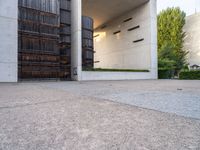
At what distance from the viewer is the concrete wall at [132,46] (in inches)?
749

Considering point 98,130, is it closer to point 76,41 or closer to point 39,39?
point 39,39

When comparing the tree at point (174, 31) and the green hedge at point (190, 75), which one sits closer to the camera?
the green hedge at point (190, 75)

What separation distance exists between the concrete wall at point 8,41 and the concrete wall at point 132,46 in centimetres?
571

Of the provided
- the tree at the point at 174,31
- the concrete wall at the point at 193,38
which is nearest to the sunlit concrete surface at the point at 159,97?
the tree at the point at 174,31

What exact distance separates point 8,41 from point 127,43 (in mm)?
14033

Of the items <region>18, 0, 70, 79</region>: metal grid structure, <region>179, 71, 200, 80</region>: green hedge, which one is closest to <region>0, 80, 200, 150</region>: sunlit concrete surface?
<region>18, 0, 70, 79</region>: metal grid structure

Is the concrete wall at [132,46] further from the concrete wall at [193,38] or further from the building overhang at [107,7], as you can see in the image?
the concrete wall at [193,38]

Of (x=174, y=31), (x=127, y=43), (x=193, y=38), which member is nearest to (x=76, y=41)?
(x=127, y=43)

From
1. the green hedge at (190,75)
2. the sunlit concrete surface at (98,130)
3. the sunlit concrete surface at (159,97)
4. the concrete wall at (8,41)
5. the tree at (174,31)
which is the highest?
the tree at (174,31)

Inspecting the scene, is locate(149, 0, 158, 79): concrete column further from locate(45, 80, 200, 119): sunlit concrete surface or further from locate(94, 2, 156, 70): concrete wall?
locate(45, 80, 200, 119): sunlit concrete surface

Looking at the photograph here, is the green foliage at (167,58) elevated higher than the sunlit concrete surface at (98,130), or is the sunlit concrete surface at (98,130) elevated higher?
the green foliage at (167,58)

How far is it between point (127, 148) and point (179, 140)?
594 mm

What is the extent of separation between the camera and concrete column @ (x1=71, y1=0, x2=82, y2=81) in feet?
51.0

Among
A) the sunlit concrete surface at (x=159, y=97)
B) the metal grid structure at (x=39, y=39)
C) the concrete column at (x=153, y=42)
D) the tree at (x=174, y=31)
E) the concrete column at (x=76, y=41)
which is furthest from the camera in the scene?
the tree at (x=174, y=31)
